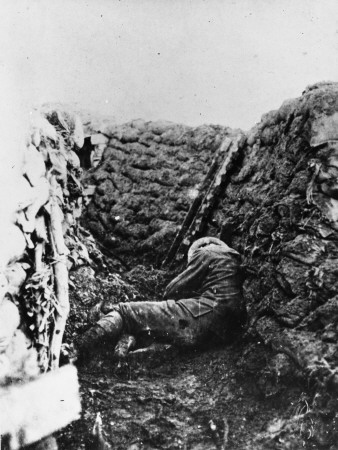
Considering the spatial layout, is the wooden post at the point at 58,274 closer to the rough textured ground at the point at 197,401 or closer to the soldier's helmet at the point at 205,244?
the rough textured ground at the point at 197,401

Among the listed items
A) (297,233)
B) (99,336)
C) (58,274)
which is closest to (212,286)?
(297,233)

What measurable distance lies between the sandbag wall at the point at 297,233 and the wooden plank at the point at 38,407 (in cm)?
112

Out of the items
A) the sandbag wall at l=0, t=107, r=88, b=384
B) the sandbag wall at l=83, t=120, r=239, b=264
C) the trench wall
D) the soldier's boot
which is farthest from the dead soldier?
the sandbag wall at l=83, t=120, r=239, b=264

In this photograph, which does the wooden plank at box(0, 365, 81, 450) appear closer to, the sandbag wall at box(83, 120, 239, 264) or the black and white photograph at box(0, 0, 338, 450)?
the black and white photograph at box(0, 0, 338, 450)

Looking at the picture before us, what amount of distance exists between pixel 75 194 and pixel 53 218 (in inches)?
17.1

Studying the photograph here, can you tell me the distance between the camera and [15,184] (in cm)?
280

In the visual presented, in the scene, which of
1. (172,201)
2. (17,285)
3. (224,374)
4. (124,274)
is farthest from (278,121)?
(17,285)

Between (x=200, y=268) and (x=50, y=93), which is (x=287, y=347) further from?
(x=50, y=93)

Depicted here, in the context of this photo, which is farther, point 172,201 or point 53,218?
point 172,201

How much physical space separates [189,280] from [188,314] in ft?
0.82

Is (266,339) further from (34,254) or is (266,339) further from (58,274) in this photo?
(34,254)

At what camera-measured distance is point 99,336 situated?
2773 mm

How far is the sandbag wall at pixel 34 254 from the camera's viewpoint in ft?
8.77

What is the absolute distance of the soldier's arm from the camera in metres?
3.02
